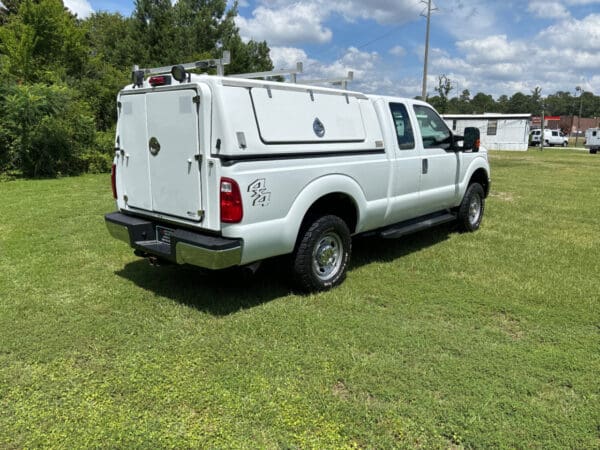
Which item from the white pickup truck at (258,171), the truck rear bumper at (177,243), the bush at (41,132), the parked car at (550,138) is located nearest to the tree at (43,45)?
the bush at (41,132)

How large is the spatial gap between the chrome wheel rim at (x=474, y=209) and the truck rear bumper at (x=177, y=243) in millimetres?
4606

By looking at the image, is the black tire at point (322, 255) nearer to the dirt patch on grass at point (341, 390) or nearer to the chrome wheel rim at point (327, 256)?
the chrome wheel rim at point (327, 256)

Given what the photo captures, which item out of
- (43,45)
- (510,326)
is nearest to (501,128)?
(43,45)

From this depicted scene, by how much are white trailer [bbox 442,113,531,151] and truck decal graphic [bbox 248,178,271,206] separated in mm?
33977

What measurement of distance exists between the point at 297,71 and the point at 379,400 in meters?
3.25

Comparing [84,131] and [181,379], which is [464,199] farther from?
[84,131]

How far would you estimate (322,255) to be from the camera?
4738 millimetres

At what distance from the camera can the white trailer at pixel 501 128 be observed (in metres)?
35.2

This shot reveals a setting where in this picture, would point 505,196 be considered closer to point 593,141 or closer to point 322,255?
point 322,255

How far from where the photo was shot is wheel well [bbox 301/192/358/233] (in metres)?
4.62

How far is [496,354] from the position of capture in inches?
140

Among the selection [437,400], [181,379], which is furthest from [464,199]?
[181,379]

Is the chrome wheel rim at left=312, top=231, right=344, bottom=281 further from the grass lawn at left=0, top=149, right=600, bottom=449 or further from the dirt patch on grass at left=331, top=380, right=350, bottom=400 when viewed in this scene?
the dirt patch on grass at left=331, top=380, right=350, bottom=400

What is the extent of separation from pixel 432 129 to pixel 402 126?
2.43 ft
